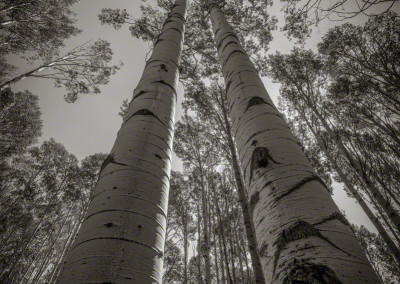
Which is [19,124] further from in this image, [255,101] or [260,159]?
[260,159]

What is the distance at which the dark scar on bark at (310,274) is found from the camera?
51 cm

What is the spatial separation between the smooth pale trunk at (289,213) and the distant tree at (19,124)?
16674 mm

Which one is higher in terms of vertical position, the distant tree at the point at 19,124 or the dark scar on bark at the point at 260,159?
the distant tree at the point at 19,124

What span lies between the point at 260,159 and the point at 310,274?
46cm

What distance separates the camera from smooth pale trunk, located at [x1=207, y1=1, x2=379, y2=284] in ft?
1.82

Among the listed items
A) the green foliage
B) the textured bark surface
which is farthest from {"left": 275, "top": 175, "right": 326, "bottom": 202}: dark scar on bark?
the green foliage

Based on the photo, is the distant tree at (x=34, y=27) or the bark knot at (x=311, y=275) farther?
the distant tree at (x=34, y=27)

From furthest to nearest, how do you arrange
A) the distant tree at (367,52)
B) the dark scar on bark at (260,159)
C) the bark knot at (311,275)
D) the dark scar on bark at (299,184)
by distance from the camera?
the distant tree at (367,52), the dark scar on bark at (260,159), the dark scar on bark at (299,184), the bark knot at (311,275)

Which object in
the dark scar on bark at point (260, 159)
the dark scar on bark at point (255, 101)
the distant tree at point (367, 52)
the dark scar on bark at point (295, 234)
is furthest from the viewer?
the distant tree at point (367, 52)

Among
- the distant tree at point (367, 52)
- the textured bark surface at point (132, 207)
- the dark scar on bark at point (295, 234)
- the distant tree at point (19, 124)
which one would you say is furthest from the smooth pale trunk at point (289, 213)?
the distant tree at point (19, 124)

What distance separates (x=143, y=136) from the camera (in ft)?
3.93

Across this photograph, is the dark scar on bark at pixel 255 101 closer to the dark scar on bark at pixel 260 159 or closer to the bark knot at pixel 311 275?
the dark scar on bark at pixel 260 159

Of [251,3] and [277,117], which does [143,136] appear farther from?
[251,3]

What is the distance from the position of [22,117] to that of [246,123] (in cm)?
1785
